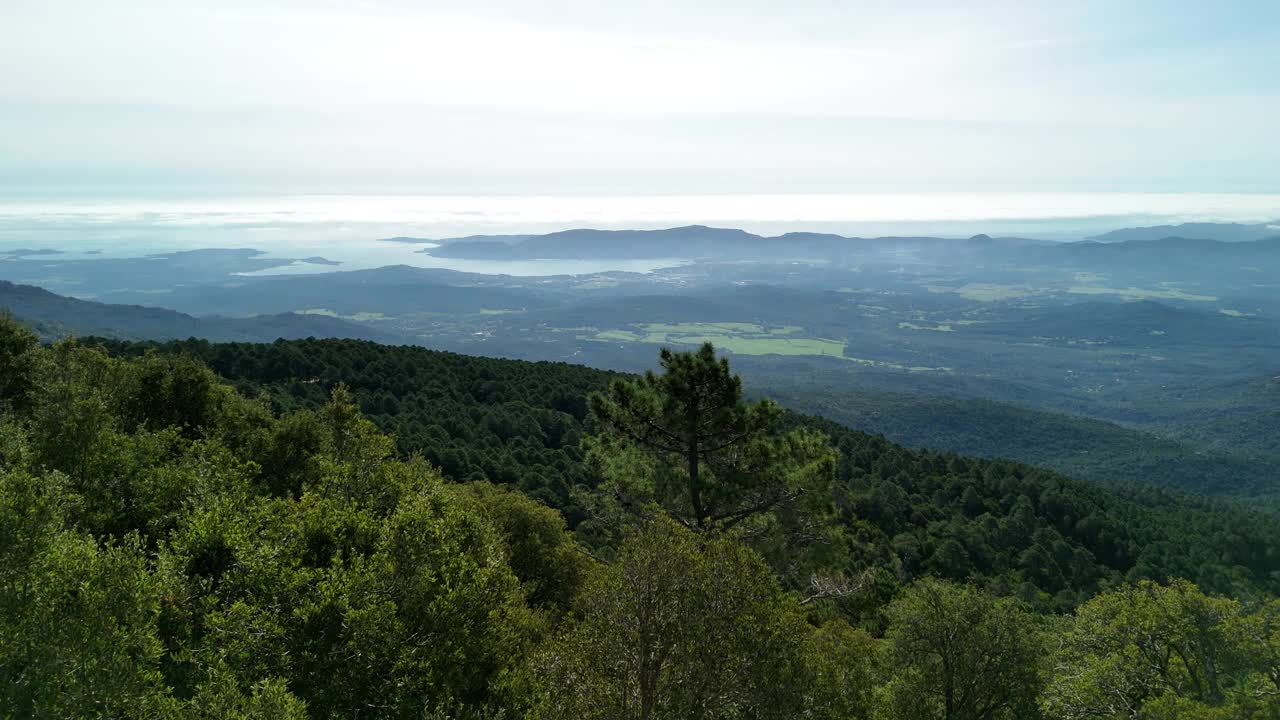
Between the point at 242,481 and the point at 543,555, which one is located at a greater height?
the point at 242,481

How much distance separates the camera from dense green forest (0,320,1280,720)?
9.86 m

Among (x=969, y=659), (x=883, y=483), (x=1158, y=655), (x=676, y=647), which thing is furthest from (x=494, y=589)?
(x=883, y=483)

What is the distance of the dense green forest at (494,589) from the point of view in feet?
32.3

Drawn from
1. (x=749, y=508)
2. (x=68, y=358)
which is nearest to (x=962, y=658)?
A: (x=749, y=508)

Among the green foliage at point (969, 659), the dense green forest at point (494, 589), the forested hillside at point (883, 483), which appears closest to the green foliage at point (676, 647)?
the dense green forest at point (494, 589)

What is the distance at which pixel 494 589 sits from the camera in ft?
43.2

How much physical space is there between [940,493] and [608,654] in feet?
183

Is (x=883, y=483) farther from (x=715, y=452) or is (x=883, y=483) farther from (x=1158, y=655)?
(x=715, y=452)

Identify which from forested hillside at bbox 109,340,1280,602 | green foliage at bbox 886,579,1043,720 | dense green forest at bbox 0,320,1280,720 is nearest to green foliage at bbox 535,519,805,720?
dense green forest at bbox 0,320,1280,720

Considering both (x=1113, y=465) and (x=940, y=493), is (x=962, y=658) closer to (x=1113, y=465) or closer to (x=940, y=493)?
(x=940, y=493)

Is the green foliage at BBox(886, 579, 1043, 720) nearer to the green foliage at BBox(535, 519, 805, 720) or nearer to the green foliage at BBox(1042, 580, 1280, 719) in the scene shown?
the green foliage at BBox(1042, 580, 1280, 719)

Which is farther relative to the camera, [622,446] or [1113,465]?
[1113,465]

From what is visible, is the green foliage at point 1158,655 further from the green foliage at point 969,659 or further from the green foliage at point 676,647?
the green foliage at point 676,647

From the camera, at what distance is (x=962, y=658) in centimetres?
1981
